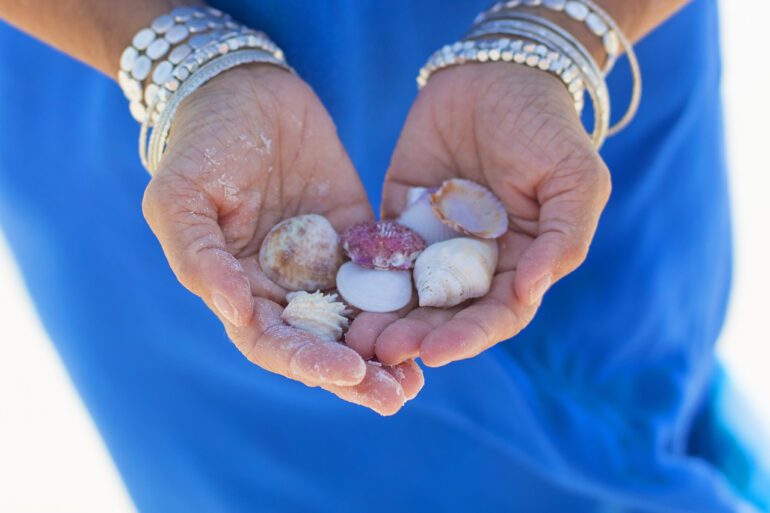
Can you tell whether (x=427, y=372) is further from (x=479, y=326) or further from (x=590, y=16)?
(x=590, y=16)

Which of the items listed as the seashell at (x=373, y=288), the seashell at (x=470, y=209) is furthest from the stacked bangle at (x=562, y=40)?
the seashell at (x=373, y=288)

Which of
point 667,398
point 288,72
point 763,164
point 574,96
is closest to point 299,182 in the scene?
point 288,72

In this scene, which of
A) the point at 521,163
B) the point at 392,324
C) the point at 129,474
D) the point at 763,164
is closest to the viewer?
the point at 392,324

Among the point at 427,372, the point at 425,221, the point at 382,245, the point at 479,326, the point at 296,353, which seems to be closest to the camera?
the point at 296,353

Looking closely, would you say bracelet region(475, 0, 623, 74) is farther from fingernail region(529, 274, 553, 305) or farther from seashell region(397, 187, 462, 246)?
fingernail region(529, 274, 553, 305)

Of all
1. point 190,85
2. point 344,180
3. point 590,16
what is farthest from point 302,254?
point 590,16

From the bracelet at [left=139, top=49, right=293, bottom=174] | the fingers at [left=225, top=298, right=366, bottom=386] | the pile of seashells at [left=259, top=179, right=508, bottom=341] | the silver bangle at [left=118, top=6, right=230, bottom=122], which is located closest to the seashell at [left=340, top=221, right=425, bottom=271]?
the pile of seashells at [left=259, top=179, right=508, bottom=341]

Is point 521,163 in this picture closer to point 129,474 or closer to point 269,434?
point 269,434
